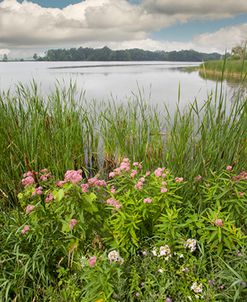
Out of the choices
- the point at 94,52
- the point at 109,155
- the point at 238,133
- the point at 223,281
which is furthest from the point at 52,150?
the point at 94,52

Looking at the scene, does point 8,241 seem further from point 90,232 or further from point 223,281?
point 223,281

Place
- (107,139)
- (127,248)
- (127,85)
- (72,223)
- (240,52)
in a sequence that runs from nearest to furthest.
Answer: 1. (72,223)
2. (127,248)
3. (240,52)
4. (107,139)
5. (127,85)

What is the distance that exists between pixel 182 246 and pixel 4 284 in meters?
1.27

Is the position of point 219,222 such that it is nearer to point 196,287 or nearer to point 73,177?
point 196,287

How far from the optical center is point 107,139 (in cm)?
436

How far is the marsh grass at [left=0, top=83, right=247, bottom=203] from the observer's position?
2582mm

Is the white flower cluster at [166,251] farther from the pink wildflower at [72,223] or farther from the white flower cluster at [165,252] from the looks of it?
the pink wildflower at [72,223]

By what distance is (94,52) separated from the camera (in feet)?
298

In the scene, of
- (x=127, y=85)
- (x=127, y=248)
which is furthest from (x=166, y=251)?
(x=127, y=85)

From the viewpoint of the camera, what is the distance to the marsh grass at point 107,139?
8.47ft

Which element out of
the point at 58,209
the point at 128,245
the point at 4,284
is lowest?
the point at 4,284

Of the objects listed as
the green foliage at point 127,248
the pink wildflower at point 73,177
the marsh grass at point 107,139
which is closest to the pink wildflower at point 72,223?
the green foliage at point 127,248

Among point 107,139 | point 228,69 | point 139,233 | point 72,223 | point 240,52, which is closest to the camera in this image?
point 72,223

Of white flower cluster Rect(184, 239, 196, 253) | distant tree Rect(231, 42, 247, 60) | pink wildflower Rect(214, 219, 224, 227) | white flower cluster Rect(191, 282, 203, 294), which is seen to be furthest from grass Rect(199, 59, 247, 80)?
white flower cluster Rect(191, 282, 203, 294)
